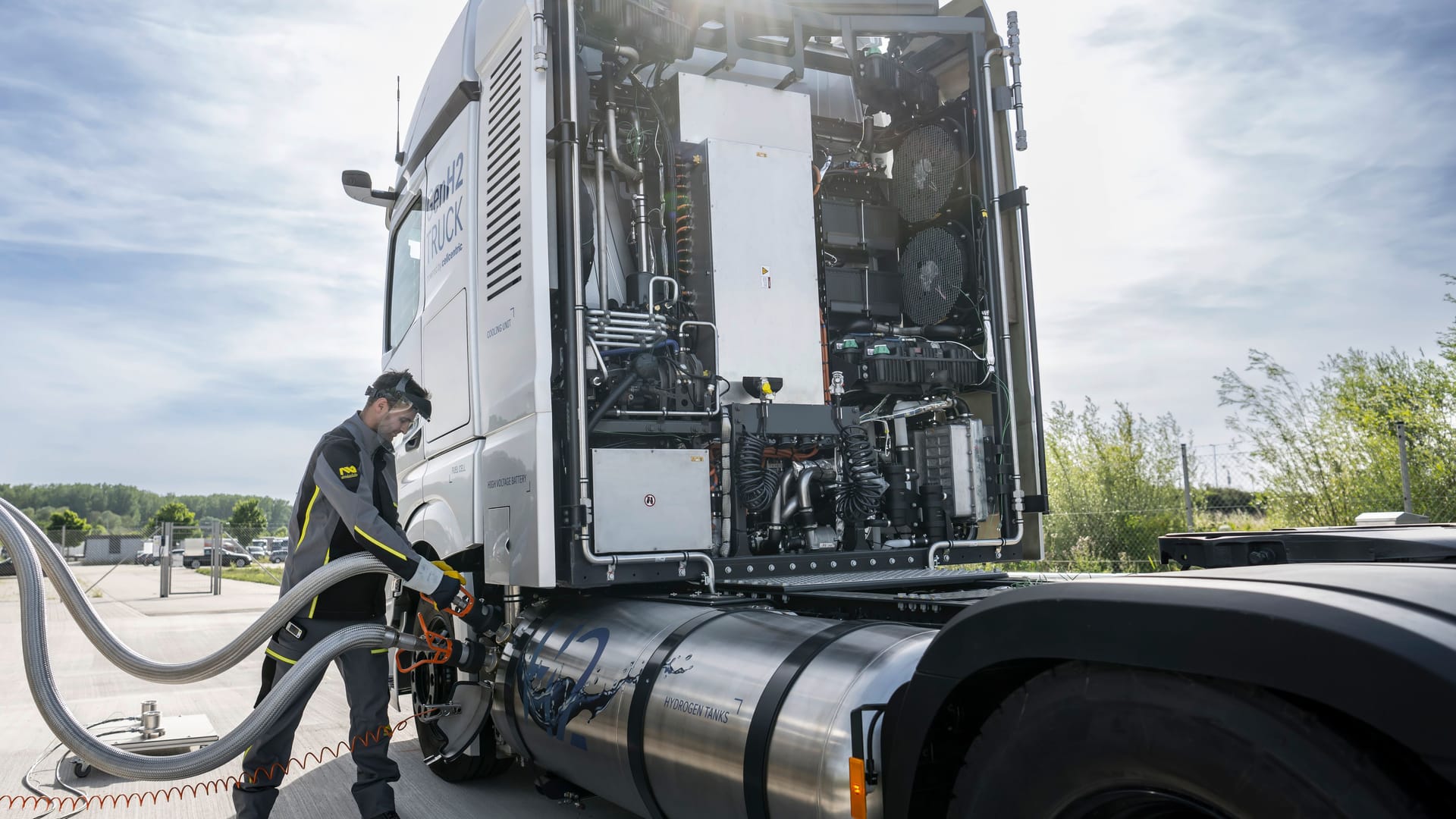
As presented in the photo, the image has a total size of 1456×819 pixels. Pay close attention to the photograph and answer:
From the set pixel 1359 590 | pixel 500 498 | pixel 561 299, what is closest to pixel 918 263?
pixel 561 299

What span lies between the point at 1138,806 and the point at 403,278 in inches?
227

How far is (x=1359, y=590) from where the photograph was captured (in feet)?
5.33

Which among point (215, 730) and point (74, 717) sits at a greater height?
point (74, 717)

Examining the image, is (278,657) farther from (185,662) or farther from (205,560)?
(205,560)

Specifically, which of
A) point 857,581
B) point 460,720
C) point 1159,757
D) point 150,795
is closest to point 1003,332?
point 857,581

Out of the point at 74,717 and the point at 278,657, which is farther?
the point at 278,657

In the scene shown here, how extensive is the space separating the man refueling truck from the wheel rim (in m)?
0.29

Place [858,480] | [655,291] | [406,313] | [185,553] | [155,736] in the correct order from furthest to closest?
[185,553] < [406,313] < [155,736] < [655,291] < [858,480]

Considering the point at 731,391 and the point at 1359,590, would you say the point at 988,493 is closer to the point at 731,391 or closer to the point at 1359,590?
the point at 731,391

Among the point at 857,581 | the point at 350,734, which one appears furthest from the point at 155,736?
the point at 857,581

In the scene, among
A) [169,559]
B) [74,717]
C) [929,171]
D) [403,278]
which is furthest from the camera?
[169,559]

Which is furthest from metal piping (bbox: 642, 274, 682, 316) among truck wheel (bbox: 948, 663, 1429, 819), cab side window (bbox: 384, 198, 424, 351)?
truck wheel (bbox: 948, 663, 1429, 819)

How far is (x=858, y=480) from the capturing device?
4820 mm

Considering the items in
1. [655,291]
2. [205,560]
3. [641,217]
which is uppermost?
[641,217]
